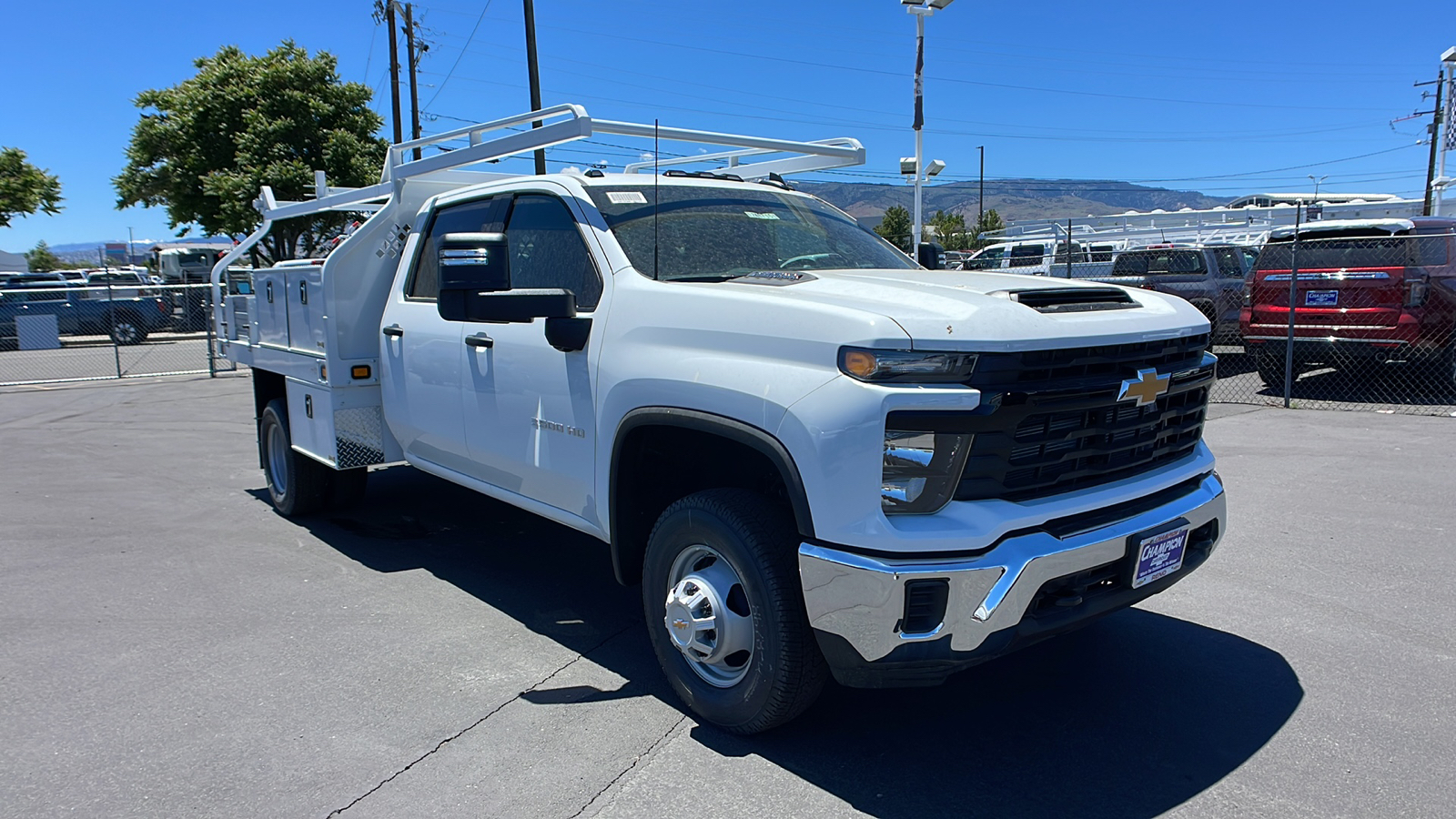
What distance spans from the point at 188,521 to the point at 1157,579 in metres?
6.39

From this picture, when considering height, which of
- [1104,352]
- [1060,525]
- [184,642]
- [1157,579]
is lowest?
[184,642]

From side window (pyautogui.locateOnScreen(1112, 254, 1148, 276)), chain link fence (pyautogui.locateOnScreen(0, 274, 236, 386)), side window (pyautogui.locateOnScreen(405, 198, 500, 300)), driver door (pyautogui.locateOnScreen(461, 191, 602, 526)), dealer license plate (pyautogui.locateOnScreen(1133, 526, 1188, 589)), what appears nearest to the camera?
dealer license plate (pyautogui.locateOnScreen(1133, 526, 1188, 589))

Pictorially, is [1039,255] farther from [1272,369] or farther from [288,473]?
[288,473]

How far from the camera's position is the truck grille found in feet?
9.50

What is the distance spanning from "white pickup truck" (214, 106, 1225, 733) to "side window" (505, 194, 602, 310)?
18 millimetres

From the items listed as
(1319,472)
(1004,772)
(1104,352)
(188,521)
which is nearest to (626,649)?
(1004,772)

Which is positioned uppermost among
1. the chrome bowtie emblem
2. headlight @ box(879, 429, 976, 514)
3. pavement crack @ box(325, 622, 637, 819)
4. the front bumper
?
the chrome bowtie emblem

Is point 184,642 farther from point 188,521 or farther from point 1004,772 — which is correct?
point 1004,772

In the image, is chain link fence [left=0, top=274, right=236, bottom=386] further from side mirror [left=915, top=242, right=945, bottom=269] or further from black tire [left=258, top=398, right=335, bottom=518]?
side mirror [left=915, top=242, right=945, bottom=269]

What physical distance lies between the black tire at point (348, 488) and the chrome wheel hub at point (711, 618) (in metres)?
3.92

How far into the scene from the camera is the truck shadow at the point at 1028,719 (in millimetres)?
3107

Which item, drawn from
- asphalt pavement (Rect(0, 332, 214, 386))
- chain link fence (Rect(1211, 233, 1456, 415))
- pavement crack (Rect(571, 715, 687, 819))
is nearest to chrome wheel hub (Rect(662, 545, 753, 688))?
pavement crack (Rect(571, 715, 687, 819))

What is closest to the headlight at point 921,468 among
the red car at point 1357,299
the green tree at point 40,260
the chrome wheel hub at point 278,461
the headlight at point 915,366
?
the headlight at point 915,366

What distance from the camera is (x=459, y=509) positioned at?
701 cm
